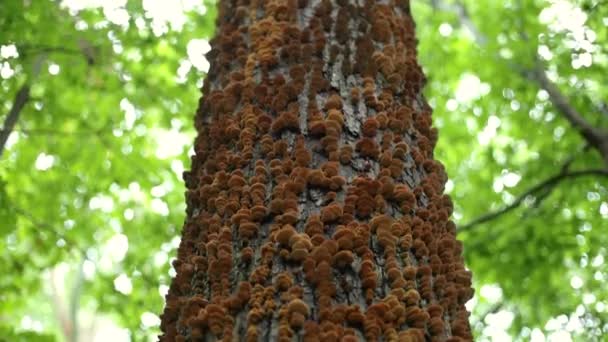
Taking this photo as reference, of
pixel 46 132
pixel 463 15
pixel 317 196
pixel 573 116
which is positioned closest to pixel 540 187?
pixel 573 116

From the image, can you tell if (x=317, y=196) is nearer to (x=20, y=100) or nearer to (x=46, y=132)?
(x=20, y=100)

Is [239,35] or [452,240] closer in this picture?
[452,240]

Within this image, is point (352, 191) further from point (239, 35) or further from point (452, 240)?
point (239, 35)

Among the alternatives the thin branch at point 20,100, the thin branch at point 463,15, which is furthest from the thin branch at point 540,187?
the thin branch at point 20,100

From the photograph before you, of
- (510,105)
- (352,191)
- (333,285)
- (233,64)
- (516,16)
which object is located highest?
(516,16)

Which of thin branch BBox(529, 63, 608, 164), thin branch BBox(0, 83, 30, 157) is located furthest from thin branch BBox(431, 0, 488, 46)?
thin branch BBox(0, 83, 30, 157)

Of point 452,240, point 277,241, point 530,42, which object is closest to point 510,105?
point 530,42
